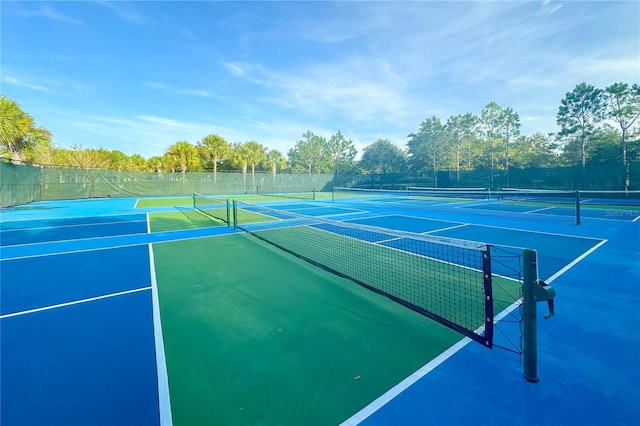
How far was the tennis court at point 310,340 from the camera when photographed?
7.06 ft

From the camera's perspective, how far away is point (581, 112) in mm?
31156

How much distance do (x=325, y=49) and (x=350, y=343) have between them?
84.8 feet

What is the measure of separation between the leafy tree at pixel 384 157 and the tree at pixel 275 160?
58.3 feet

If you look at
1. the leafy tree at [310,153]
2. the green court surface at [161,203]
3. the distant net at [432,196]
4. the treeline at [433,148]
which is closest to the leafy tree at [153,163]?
the treeline at [433,148]

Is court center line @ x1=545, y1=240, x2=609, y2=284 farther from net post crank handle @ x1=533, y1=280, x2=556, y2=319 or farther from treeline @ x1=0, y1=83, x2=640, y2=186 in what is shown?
treeline @ x1=0, y1=83, x2=640, y2=186

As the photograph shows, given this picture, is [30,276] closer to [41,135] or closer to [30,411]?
[30,411]

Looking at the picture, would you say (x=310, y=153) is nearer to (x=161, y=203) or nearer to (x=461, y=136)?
(x=461, y=136)

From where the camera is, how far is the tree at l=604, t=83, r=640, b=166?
27219mm

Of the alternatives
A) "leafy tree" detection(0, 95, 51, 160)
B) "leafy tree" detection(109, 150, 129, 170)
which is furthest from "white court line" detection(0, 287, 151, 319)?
"leafy tree" detection(109, 150, 129, 170)

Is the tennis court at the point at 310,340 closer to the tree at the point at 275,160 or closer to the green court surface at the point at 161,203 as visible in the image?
the green court surface at the point at 161,203

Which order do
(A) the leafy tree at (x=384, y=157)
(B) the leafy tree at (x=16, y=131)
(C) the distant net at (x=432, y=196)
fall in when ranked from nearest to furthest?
(B) the leafy tree at (x=16, y=131) < (C) the distant net at (x=432, y=196) < (A) the leafy tree at (x=384, y=157)

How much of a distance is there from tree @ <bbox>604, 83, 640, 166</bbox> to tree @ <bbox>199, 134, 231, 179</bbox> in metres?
45.8

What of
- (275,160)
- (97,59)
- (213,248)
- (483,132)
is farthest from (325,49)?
(483,132)

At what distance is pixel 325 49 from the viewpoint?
24.0 m
